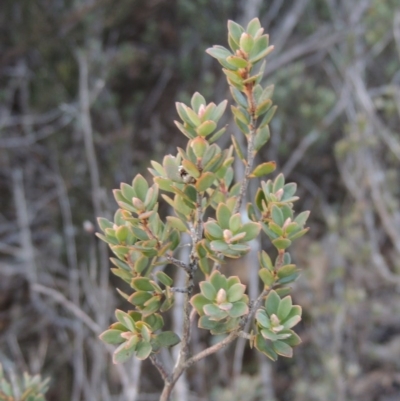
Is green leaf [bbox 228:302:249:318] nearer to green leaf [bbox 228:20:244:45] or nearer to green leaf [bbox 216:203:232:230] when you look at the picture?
green leaf [bbox 216:203:232:230]

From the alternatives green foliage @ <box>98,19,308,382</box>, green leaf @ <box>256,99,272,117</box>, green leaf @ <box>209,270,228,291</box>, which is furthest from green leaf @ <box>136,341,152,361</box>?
green leaf @ <box>256,99,272,117</box>

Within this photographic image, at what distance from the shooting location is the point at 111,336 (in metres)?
0.55

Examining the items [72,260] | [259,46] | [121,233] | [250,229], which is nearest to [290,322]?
[250,229]

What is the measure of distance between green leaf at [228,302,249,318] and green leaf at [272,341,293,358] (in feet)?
0.20

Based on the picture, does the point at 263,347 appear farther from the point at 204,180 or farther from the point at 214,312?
the point at 204,180

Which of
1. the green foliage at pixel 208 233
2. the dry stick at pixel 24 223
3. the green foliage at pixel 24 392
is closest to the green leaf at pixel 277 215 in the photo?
the green foliage at pixel 208 233

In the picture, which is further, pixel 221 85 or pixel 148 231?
pixel 221 85

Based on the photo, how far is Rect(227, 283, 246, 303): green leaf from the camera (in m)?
0.52

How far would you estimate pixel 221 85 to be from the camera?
267cm

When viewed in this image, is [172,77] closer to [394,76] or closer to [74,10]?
[74,10]

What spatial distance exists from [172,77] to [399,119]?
1.38 meters

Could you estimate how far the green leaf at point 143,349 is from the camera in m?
0.53

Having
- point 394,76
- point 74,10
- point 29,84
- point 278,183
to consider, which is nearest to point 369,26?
point 394,76

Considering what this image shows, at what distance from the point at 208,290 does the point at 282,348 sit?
0.36ft
